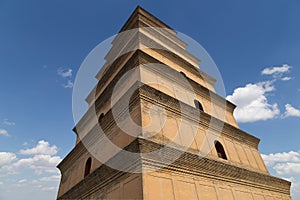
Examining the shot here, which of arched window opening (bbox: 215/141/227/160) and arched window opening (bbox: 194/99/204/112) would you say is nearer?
arched window opening (bbox: 215/141/227/160)

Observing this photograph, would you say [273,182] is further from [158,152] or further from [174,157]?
[158,152]

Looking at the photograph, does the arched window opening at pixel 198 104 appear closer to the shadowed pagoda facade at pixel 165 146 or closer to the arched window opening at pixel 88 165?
the shadowed pagoda facade at pixel 165 146

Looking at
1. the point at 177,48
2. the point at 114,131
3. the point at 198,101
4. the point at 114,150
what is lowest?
the point at 114,150

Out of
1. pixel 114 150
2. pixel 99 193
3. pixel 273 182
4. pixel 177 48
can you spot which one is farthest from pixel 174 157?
pixel 177 48

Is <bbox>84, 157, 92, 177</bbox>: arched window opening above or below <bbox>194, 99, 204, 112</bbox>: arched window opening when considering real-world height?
below

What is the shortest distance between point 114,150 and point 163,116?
94.5 inches

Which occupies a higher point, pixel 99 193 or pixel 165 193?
pixel 99 193

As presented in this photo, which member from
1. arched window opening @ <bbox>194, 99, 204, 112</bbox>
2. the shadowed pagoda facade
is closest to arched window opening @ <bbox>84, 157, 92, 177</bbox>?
the shadowed pagoda facade

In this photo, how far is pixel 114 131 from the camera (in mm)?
9008

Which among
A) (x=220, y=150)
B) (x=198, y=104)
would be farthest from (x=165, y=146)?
(x=198, y=104)

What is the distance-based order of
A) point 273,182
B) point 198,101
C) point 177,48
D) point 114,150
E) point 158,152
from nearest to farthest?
point 158,152 → point 114,150 → point 273,182 → point 198,101 → point 177,48

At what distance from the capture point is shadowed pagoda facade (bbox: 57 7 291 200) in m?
6.55

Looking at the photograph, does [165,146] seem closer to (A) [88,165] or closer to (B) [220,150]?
(B) [220,150]

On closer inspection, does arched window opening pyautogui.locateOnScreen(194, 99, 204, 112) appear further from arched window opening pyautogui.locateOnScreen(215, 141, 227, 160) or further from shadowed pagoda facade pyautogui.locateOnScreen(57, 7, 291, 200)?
arched window opening pyautogui.locateOnScreen(215, 141, 227, 160)
